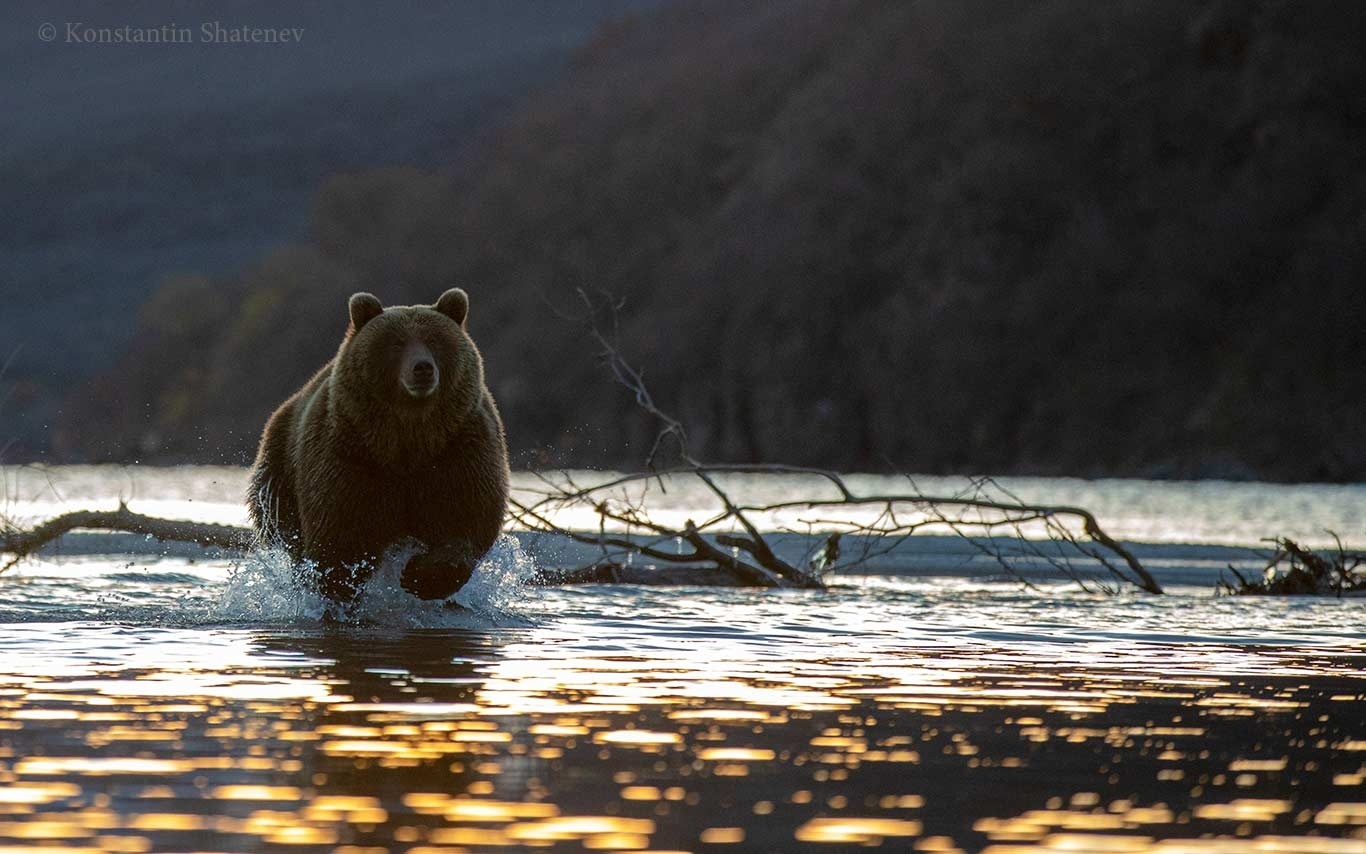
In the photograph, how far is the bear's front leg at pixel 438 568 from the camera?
1063 centimetres

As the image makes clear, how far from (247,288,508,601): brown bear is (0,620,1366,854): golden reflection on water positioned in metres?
1.19

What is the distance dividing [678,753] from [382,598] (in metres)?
4.42

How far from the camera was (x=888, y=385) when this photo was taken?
2269 inches

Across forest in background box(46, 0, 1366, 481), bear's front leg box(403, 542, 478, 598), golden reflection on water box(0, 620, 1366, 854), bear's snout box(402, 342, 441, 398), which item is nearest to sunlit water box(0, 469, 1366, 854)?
golden reflection on water box(0, 620, 1366, 854)

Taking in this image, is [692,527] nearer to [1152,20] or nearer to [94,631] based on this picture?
[94,631]

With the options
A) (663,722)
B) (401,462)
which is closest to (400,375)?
(401,462)

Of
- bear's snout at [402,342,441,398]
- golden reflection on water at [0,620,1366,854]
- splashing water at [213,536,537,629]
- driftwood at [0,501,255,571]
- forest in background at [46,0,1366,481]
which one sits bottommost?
golden reflection on water at [0,620,1366,854]

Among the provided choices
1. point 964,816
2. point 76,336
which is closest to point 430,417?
point 964,816

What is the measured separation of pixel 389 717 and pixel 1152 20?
177 ft

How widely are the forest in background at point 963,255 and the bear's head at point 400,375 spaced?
3090 cm

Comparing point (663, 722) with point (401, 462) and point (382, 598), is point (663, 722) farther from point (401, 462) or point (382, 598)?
point (382, 598)

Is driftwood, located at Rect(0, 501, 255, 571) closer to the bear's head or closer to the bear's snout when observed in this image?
the bear's head

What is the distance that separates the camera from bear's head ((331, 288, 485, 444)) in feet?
34.3

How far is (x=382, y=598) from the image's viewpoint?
10.8m
